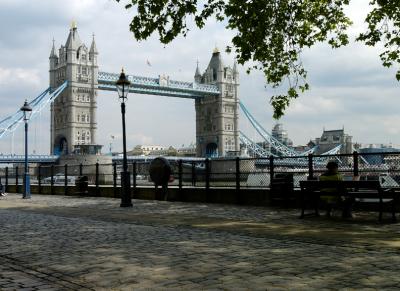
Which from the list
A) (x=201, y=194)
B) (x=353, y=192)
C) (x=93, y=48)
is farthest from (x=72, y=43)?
(x=353, y=192)

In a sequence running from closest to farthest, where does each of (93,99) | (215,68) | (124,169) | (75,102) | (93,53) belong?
(124,169), (75,102), (93,99), (93,53), (215,68)

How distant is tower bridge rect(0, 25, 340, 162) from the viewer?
378ft

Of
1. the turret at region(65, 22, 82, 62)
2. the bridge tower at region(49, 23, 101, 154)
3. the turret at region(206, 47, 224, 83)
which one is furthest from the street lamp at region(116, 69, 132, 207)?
the turret at region(206, 47, 224, 83)

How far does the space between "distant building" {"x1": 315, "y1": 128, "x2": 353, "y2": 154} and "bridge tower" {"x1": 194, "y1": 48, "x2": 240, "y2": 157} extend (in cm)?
2599

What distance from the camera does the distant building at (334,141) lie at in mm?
150975

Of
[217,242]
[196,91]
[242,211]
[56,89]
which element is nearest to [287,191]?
[242,211]

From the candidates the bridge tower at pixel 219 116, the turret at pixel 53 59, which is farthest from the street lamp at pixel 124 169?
the bridge tower at pixel 219 116

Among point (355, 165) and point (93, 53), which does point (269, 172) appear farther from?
point (93, 53)

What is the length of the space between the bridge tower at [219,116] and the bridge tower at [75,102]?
111 ft

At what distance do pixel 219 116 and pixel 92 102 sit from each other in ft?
119

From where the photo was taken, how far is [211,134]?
141 metres

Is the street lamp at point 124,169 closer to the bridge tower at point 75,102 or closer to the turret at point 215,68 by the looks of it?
the bridge tower at point 75,102

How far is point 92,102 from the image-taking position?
390ft

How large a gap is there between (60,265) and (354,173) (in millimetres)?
8273
